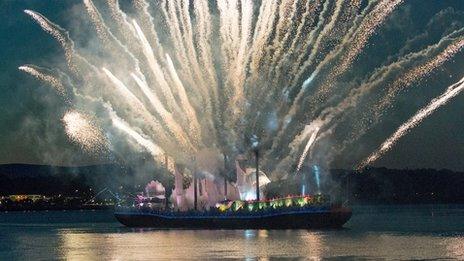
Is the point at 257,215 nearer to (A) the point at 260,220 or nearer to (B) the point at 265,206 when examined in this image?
(A) the point at 260,220

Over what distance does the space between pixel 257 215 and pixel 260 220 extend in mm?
744

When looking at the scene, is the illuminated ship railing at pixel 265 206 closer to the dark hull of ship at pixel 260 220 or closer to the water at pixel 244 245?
the dark hull of ship at pixel 260 220

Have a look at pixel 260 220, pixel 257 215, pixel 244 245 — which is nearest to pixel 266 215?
pixel 260 220

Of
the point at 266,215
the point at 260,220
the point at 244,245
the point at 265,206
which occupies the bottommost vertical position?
the point at 244,245

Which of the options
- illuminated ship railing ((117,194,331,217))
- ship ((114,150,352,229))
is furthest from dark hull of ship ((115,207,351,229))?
illuminated ship railing ((117,194,331,217))

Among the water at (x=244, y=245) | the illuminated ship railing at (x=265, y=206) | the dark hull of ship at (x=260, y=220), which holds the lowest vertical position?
the water at (x=244, y=245)

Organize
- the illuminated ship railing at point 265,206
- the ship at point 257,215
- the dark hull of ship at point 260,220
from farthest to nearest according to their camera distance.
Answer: the illuminated ship railing at point 265,206
the ship at point 257,215
the dark hull of ship at point 260,220

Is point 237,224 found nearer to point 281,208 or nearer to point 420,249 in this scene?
point 281,208

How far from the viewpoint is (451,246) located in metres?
71.3

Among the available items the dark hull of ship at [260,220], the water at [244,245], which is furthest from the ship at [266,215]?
the water at [244,245]

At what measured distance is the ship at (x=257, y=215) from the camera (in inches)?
3748

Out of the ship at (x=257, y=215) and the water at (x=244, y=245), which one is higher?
the ship at (x=257, y=215)

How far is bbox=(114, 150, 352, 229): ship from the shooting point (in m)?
95.2

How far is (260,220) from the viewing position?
97.8m
